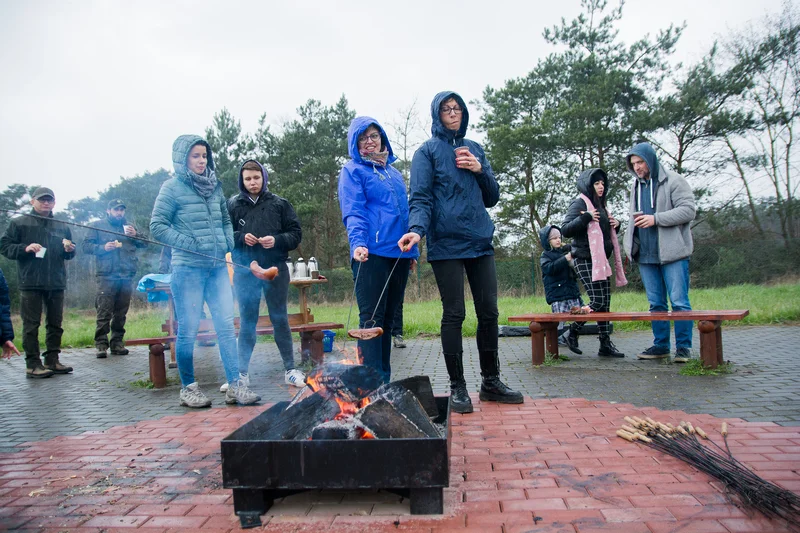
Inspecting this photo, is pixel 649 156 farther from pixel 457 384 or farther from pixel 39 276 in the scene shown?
pixel 39 276

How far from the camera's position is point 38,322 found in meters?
6.84

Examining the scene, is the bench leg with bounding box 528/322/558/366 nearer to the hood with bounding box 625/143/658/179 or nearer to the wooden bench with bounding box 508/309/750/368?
the wooden bench with bounding box 508/309/750/368

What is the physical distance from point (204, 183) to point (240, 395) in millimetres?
1835

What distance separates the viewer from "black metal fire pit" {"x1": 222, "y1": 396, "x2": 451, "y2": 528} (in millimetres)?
2256

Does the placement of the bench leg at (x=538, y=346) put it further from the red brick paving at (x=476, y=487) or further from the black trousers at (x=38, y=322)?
the black trousers at (x=38, y=322)

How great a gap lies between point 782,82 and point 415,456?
24.7 m

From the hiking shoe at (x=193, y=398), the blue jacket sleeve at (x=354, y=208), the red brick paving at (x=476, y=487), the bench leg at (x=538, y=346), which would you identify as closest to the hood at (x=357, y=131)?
the blue jacket sleeve at (x=354, y=208)

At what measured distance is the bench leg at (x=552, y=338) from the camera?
20.9 feet

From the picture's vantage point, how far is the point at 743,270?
799 inches

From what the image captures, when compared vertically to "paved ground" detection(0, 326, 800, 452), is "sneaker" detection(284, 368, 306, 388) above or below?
above

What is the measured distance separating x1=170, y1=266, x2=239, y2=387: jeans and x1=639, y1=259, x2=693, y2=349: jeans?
170 inches

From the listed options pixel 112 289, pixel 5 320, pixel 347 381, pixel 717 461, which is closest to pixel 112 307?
pixel 112 289

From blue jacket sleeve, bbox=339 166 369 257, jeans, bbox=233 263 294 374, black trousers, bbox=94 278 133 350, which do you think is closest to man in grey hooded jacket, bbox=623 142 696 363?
blue jacket sleeve, bbox=339 166 369 257

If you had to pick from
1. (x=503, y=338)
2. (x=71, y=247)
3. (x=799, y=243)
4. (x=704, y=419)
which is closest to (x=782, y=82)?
(x=799, y=243)
